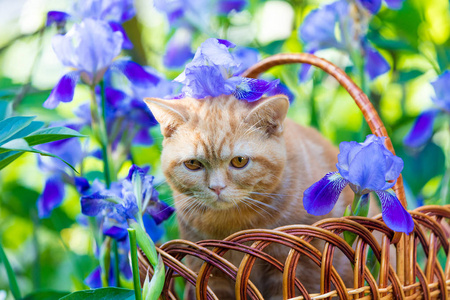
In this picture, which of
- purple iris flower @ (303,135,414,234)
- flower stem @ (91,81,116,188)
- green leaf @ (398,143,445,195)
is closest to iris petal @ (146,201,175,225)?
flower stem @ (91,81,116,188)

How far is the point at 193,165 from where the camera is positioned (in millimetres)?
863

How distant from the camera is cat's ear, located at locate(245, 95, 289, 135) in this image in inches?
32.0

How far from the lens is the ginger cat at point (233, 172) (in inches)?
32.9

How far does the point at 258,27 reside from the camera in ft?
5.62

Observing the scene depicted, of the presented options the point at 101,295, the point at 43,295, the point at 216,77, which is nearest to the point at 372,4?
the point at 216,77

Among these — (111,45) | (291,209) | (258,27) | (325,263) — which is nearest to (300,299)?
(325,263)

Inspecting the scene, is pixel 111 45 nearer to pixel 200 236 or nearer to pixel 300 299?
pixel 200 236

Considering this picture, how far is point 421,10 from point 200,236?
45.2 inches

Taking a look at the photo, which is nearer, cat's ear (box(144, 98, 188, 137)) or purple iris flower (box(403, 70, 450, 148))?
cat's ear (box(144, 98, 188, 137))

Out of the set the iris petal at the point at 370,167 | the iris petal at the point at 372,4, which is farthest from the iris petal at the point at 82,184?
the iris petal at the point at 372,4

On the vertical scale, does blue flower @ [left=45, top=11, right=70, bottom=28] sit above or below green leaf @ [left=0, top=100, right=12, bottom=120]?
above

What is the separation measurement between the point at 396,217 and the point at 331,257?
0.11 m

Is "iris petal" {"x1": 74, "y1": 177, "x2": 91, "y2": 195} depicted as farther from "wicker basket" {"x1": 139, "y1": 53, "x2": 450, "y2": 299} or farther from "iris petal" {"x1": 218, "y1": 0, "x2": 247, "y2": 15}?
"iris petal" {"x1": 218, "y1": 0, "x2": 247, "y2": 15}

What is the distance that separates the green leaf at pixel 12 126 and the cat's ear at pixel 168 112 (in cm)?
22
